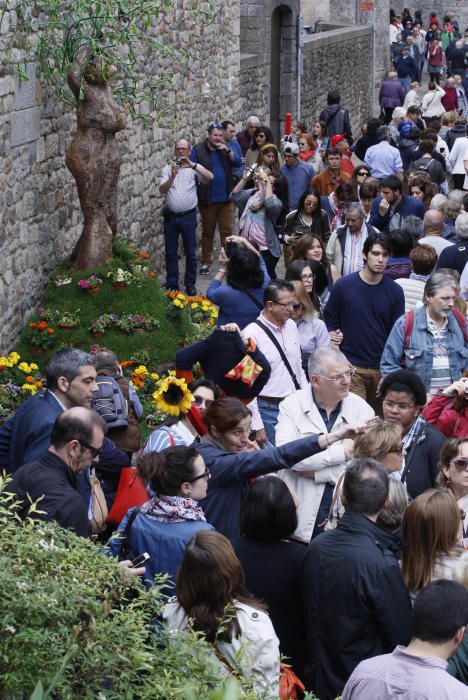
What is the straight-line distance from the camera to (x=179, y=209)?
43.7 ft

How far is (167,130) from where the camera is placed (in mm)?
14836

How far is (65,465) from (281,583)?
106 cm

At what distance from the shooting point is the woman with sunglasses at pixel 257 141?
15531 mm

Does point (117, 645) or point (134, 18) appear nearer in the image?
point (117, 645)

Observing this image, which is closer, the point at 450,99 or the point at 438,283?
the point at 438,283

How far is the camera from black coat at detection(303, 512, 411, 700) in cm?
467

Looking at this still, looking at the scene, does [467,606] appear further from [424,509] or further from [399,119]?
[399,119]

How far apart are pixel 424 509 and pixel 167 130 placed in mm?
10659

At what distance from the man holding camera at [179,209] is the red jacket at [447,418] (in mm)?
6793

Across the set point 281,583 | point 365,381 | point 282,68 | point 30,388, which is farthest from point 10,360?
point 282,68

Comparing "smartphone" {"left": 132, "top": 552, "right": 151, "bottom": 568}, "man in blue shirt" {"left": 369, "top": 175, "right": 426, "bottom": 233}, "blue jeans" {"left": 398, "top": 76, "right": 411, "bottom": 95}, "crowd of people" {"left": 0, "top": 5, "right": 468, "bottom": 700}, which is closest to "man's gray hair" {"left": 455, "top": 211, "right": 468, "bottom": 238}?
"crowd of people" {"left": 0, "top": 5, "right": 468, "bottom": 700}

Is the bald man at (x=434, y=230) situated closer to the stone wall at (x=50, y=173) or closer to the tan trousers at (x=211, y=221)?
the stone wall at (x=50, y=173)

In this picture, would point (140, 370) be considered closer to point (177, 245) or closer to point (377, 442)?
point (177, 245)

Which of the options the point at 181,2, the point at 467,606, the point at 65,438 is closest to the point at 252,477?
the point at 65,438
